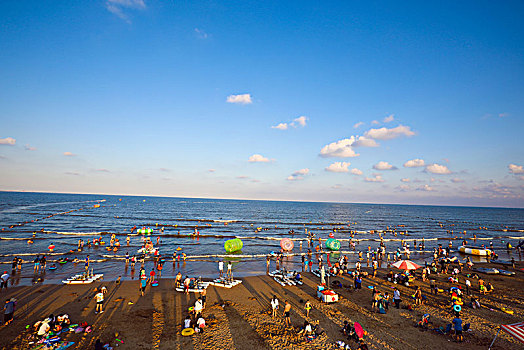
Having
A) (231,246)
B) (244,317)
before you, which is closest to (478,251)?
(231,246)

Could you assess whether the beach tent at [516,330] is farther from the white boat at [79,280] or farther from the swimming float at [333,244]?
the swimming float at [333,244]

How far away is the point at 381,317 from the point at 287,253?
22.0m

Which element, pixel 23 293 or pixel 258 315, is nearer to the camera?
pixel 258 315

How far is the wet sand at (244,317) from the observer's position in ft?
41.8

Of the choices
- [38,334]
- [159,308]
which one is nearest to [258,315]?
[159,308]

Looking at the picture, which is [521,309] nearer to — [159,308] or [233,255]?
[159,308]

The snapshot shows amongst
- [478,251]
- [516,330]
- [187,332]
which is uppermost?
[516,330]

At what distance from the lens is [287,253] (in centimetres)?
3738

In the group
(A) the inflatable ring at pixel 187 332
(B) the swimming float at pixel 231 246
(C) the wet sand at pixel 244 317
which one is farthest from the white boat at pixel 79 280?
(B) the swimming float at pixel 231 246

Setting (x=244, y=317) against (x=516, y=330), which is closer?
(x=516, y=330)

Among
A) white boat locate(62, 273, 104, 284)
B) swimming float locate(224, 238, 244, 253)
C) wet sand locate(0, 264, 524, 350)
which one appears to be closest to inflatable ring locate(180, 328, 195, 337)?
wet sand locate(0, 264, 524, 350)

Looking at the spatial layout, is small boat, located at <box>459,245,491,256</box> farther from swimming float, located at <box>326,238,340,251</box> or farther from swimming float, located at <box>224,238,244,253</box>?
swimming float, located at <box>224,238,244,253</box>

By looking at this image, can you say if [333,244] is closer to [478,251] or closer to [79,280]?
[478,251]

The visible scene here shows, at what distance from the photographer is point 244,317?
15.5 m
